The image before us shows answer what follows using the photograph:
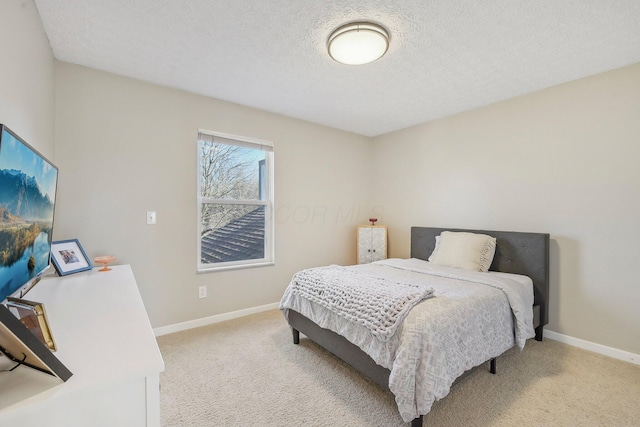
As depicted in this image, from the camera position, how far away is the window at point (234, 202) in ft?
9.87

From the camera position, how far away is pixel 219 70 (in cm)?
238

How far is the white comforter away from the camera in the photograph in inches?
57.8

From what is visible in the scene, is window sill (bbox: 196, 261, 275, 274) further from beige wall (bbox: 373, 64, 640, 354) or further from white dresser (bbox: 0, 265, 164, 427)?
beige wall (bbox: 373, 64, 640, 354)

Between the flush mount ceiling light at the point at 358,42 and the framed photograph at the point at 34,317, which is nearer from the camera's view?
the framed photograph at the point at 34,317

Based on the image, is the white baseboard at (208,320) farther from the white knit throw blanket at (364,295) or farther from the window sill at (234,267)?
the white knit throw blanket at (364,295)

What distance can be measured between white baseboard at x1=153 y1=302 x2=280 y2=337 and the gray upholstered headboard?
2492mm

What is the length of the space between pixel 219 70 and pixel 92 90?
1058mm

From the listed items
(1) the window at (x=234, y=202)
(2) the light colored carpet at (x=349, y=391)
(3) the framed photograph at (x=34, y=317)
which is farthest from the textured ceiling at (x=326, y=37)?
(2) the light colored carpet at (x=349, y=391)

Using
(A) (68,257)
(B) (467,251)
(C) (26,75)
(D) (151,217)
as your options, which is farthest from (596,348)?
(C) (26,75)

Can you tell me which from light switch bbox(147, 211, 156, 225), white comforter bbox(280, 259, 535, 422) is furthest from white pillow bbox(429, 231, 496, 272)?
light switch bbox(147, 211, 156, 225)

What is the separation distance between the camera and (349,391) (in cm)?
187

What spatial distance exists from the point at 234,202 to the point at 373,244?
1.91m

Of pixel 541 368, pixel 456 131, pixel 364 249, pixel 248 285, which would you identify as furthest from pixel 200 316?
pixel 456 131

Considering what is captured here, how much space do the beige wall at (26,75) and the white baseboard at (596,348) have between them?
4116 mm
